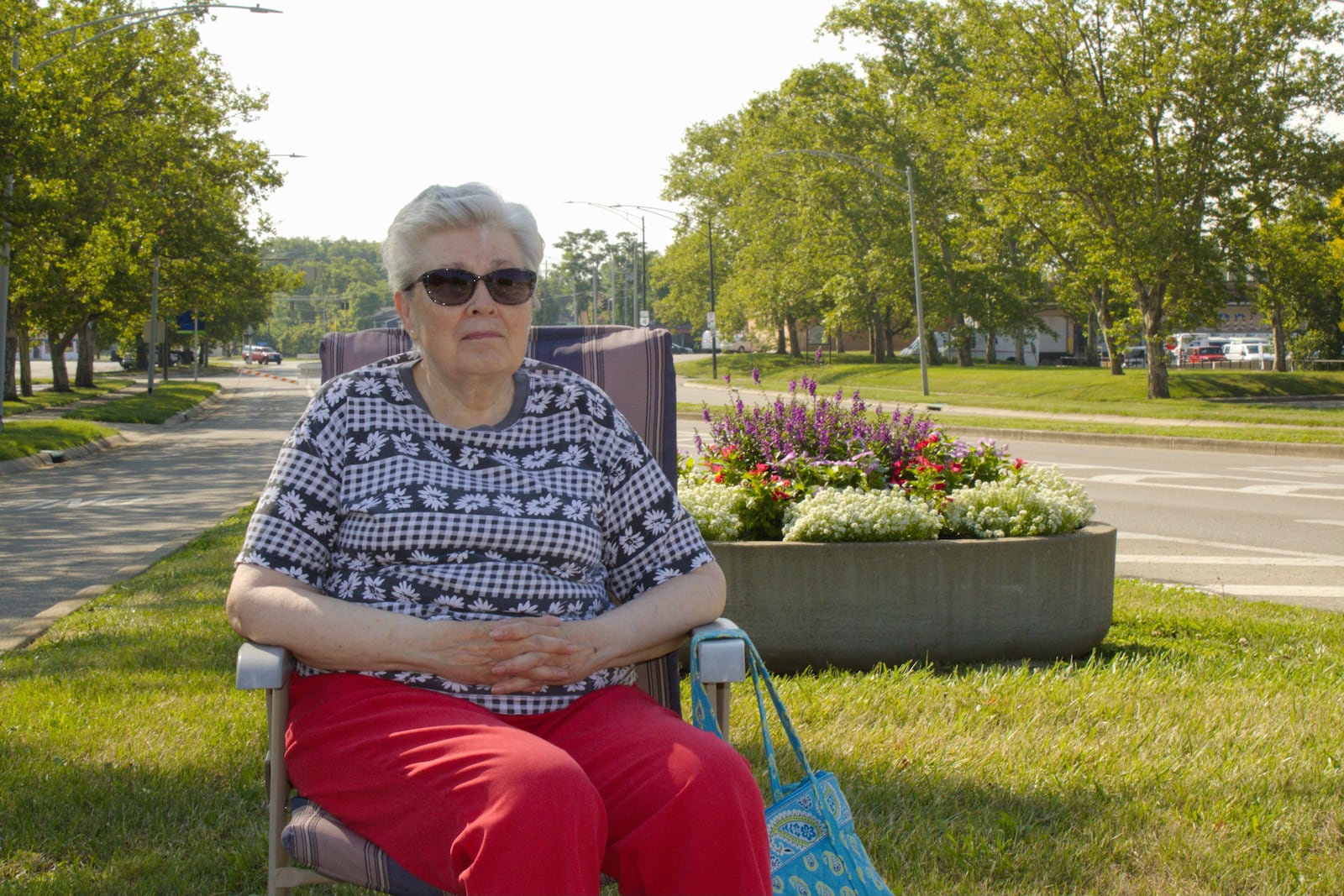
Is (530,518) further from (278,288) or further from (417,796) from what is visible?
(278,288)

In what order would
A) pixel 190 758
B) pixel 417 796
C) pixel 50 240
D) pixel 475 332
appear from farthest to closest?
pixel 50 240, pixel 190 758, pixel 475 332, pixel 417 796

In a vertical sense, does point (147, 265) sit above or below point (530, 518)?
above

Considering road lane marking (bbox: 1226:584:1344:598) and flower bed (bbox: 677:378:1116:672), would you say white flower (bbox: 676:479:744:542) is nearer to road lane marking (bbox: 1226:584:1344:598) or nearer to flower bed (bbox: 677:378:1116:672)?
flower bed (bbox: 677:378:1116:672)

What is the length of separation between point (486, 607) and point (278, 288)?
39.4 m

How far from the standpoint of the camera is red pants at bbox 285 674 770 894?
85.8 inches

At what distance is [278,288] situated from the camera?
131ft

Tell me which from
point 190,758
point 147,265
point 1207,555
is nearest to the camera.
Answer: point 190,758

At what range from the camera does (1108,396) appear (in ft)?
107

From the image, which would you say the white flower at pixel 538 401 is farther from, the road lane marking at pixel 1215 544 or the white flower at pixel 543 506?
the road lane marking at pixel 1215 544

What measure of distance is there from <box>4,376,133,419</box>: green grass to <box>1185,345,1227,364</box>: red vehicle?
45338 millimetres

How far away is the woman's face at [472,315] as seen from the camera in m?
2.93

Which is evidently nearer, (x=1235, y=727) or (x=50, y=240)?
(x=1235, y=727)

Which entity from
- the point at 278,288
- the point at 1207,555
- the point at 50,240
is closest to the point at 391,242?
the point at 1207,555

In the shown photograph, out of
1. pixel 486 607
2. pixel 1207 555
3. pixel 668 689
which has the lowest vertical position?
pixel 1207 555
